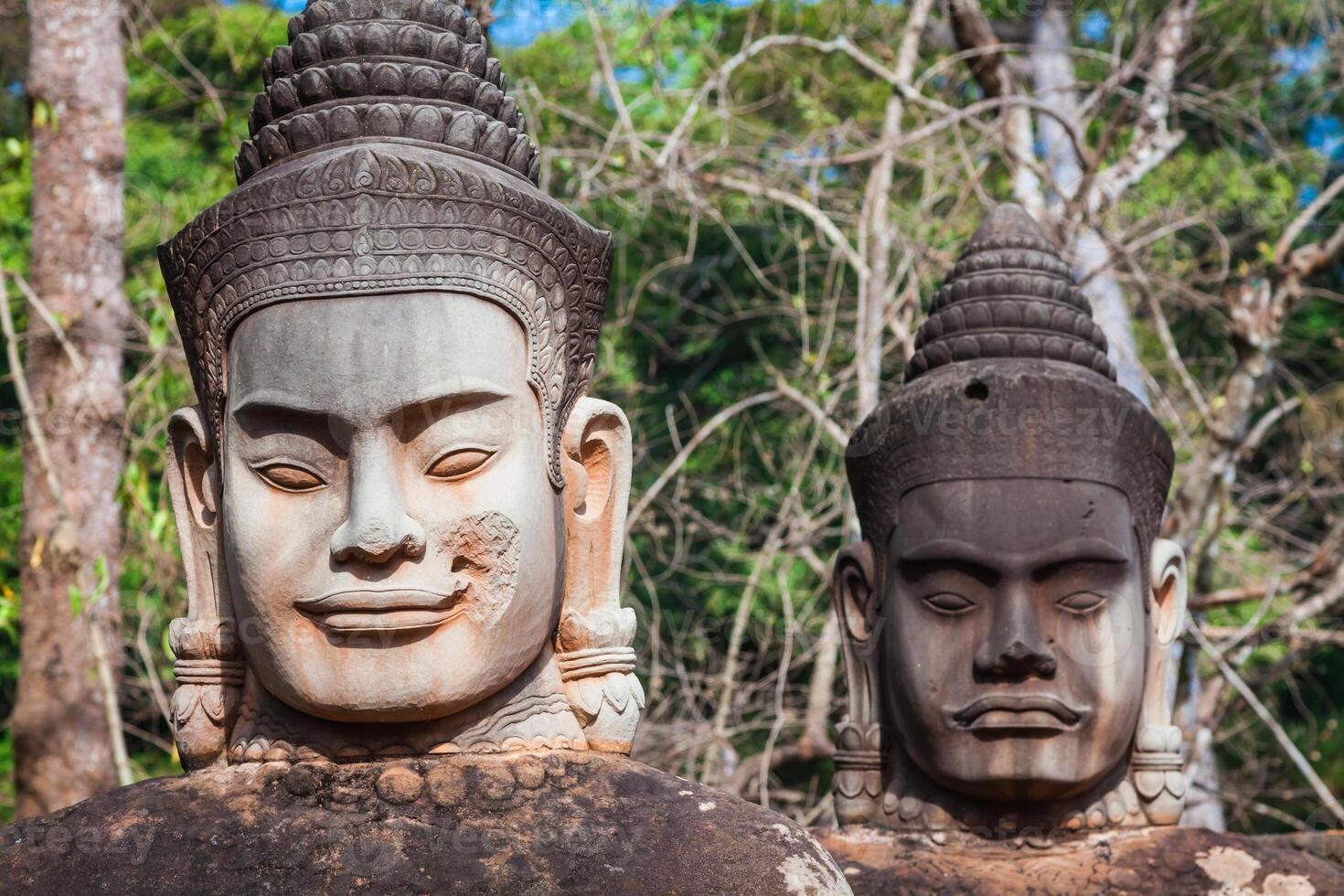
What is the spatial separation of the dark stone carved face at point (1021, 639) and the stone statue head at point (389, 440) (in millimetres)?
1378

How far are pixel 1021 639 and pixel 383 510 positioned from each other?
2157 millimetres

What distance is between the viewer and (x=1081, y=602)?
5.29m

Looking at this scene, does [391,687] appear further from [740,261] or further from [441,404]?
[740,261]

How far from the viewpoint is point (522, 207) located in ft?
13.5

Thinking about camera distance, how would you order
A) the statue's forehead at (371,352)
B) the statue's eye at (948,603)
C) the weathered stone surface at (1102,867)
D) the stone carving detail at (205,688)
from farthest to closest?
the statue's eye at (948,603) → the weathered stone surface at (1102,867) → the stone carving detail at (205,688) → the statue's forehead at (371,352)

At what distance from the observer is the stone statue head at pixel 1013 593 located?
524cm

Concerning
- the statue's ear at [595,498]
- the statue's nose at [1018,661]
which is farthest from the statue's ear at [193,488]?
the statue's nose at [1018,661]

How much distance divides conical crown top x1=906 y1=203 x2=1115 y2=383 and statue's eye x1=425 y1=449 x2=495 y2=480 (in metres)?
2.28

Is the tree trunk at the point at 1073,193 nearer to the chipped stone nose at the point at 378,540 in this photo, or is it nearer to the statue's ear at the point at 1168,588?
the statue's ear at the point at 1168,588

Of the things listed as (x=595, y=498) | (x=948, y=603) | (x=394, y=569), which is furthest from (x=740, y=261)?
(x=394, y=569)

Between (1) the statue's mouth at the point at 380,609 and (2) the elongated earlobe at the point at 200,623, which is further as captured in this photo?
(2) the elongated earlobe at the point at 200,623

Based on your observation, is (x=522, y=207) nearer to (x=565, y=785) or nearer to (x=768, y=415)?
(x=565, y=785)

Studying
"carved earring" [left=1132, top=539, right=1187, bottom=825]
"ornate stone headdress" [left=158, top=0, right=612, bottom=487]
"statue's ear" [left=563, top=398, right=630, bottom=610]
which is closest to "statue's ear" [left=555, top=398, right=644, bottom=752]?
"statue's ear" [left=563, top=398, right=630, bottom=610]

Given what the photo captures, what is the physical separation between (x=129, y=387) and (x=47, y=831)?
4.47m
